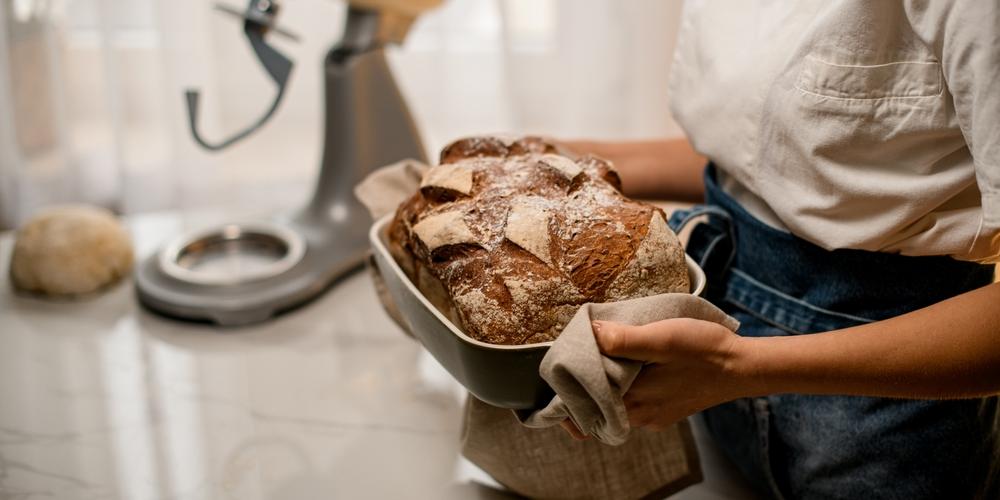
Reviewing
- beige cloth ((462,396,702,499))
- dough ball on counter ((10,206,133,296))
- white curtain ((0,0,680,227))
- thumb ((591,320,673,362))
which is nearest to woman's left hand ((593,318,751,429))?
thumb ((591,320,673,362))

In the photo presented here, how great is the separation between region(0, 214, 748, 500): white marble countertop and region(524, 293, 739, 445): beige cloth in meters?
0.25

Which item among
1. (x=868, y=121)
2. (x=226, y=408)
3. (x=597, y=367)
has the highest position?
(x=868, y=121)

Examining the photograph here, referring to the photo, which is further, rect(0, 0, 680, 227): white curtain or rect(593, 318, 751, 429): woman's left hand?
rect(0, 0, 680, 227): white curtain

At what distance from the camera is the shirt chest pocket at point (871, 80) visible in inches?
22.3

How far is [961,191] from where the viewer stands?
596 millimetres

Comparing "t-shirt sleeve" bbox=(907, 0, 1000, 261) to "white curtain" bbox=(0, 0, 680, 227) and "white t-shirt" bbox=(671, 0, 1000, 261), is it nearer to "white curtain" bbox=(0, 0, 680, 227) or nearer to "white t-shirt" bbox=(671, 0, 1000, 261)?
"white t-shirt" bbox=(671, 0, 1000, 261)

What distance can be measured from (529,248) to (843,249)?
0.85ft

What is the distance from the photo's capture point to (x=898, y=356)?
21.9 inches

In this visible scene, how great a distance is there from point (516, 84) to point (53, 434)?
1.05 m

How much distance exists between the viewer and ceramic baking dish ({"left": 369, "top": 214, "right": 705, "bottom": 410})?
52 cm

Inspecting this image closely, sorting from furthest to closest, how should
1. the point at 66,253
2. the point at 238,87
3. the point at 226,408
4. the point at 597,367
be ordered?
1. the point at 238,87
2. the point at 66,253
3. the point at 226,408
4. the point at 597,367

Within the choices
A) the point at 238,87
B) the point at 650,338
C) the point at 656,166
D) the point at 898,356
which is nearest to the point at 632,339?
the point at 650,338

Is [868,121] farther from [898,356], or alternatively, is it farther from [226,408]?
[226,408]

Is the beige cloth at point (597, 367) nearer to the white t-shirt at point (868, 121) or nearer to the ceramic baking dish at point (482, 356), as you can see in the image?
the ceramic baking dish at point (482, 356)
